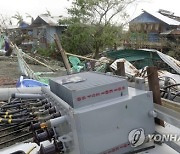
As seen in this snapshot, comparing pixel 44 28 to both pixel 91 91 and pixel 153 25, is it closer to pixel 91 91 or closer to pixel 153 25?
pixel 153 25

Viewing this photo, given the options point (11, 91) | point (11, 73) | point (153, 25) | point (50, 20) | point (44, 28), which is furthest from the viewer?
point (50, 20)

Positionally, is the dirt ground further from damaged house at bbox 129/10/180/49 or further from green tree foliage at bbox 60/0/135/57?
damaged house at bbox 129/10/180/49

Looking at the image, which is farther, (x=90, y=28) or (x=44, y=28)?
(x=44, y=28)

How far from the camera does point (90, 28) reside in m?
15.2

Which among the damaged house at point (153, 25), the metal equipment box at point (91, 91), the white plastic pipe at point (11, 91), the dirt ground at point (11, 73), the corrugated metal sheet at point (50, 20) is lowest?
the dirt ground at point (11, 73)

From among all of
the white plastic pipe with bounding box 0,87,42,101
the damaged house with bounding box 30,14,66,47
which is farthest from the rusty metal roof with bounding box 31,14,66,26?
the white plastic pipe with bounding box 0,87,42,101

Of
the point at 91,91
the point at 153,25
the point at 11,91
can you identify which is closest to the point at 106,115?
the point at 91,91

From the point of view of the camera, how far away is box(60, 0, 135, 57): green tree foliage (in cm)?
1513

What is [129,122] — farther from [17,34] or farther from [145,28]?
A: [145,28]

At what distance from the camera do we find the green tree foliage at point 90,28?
596 inches

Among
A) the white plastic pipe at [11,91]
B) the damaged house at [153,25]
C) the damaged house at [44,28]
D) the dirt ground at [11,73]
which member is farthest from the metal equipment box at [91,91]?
the damaged house at [44,28]

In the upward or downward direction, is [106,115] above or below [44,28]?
below

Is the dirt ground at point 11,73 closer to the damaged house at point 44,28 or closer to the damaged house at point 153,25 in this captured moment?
the damaged house at point 44,28

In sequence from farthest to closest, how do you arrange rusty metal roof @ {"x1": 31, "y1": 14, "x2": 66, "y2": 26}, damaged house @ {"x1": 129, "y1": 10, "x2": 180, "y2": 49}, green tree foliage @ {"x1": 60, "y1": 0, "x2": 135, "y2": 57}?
rusty metal roof @ {"x1": 31, "y1": 14, "x2": 66, "y2": 26} → damaged house @ {"x1": 129, "y1": 10, "x2": 180, "y2": 49} → green tree foliage @ {"x1": 60, "y1": 0, "x2": 135, "y2": 57}
